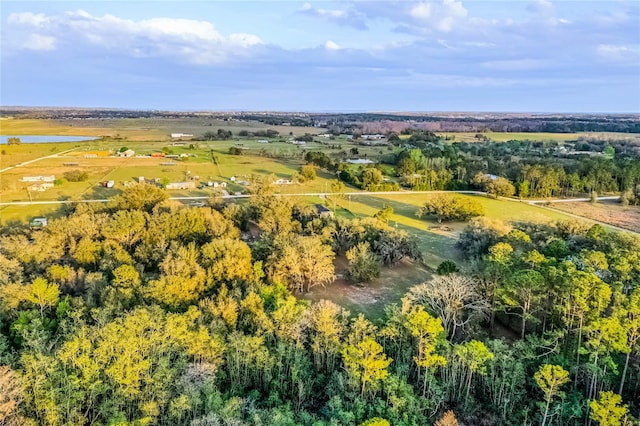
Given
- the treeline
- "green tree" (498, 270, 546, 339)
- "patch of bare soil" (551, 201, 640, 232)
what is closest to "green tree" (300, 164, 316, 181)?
the treeline

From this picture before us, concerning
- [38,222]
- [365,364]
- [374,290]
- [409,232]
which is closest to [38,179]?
[38,222]

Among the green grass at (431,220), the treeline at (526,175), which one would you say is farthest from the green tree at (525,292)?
the treeline at (526,175)

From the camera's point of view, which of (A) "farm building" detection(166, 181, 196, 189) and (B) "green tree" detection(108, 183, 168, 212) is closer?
(B) "green tree" detection(108, 183, 168, 212)

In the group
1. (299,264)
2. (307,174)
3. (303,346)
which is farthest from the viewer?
(307,174)

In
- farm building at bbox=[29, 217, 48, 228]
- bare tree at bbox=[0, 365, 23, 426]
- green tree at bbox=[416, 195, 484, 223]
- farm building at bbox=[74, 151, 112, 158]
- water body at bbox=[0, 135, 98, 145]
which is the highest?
water body at bbox=[0, 135, 98, 145]

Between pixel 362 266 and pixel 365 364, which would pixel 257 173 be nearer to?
pixel 362 266

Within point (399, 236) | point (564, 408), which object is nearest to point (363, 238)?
point (399, 236)

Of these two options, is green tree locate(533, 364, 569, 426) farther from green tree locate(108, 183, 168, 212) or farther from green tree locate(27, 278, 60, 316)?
green tree locate(108, 183, 168, 212)
